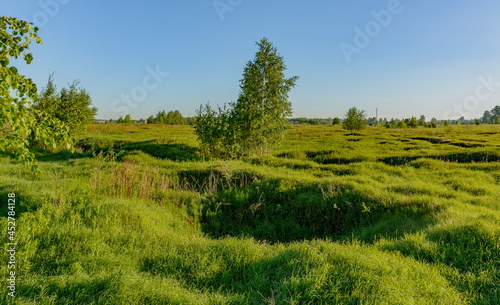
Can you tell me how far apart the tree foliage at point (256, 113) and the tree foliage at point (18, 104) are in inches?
543

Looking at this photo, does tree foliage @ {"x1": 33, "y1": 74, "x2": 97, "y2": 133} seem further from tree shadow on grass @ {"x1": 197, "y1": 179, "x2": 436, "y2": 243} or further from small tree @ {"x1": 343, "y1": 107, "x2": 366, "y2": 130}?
small tree @ {"x1": 343, "y1": 107, "x2": 366, "y2": 130}

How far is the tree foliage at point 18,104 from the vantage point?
3.71m

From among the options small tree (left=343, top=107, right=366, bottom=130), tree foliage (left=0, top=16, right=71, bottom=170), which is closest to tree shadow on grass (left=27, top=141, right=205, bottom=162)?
tree foliage (left=0, top=16, right=71, bottom=170)

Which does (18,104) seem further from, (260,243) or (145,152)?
(145,152)

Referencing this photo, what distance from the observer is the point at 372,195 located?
9.27m

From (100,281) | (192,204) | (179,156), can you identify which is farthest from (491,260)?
(179,156)

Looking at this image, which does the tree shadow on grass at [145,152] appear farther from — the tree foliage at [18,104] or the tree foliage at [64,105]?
the tree foliage at [18,104]

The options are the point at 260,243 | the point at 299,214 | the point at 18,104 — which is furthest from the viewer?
the point at 299,214

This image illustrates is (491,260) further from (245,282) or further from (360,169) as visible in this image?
(360,169)

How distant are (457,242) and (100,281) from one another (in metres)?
7.06

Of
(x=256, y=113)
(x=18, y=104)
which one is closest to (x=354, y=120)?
(x=256, y=113)

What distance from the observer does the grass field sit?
13.3 ft

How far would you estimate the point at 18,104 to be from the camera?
3832mm

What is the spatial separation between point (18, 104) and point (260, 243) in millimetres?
5508
